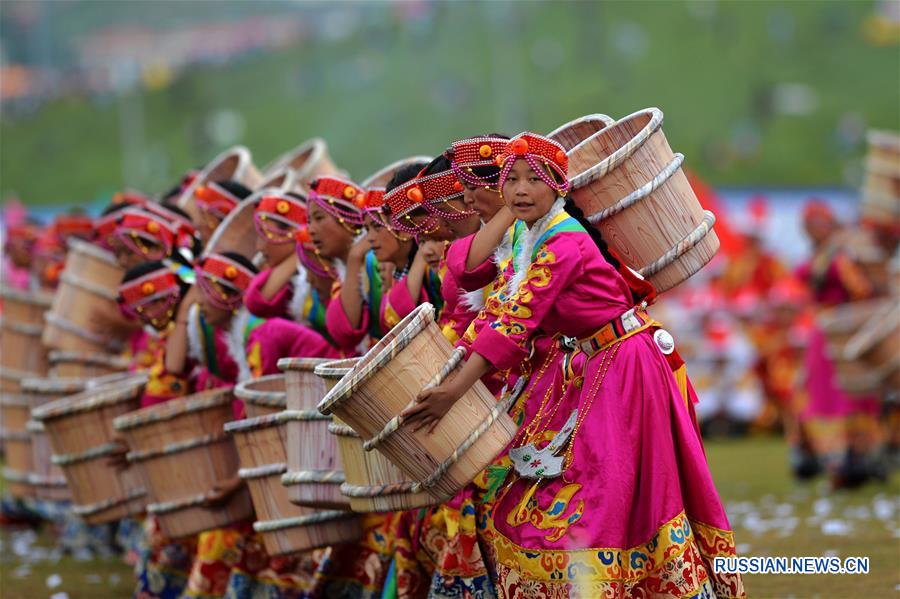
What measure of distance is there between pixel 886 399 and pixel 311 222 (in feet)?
21.0

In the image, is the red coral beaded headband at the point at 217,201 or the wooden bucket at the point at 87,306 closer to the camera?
the red coral beaded headband at the point at 217,201

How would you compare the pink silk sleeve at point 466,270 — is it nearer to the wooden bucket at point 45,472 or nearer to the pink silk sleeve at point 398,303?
the pink silk sleeve at point 398,303

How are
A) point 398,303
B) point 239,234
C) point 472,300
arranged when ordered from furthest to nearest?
1. point 239,234
2. point 398,303
3. point 472,300

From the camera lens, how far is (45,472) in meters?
8.82

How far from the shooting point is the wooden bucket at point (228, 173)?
865 centimetres

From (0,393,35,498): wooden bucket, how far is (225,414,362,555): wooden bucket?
3.68 meters

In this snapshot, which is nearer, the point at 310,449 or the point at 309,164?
the point at 310,449

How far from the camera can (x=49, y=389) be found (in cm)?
813

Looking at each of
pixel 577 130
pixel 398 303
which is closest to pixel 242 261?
pixel 398 303

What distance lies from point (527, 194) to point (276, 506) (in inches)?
72.4

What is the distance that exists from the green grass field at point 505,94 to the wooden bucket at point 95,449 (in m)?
28.1

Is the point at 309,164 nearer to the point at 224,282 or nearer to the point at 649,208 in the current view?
the point at 224,282

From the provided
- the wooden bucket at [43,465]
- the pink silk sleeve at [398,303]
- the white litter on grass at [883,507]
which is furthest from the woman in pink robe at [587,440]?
the white litter on grass at [883,507]

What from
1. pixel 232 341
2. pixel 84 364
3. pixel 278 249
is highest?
pixel 278 249
